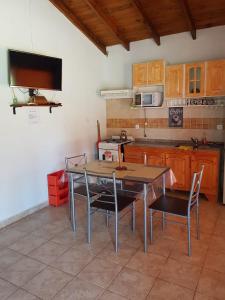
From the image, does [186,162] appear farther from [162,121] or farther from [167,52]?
[167,52]

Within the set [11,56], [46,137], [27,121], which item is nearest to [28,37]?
[11,56]

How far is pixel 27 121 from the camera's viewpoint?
3.47 m

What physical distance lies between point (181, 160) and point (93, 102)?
1.97 meters

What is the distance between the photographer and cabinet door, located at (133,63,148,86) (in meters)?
4.36

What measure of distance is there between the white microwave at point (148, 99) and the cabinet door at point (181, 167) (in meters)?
0.94

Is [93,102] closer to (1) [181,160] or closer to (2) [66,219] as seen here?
(1) [181,160]

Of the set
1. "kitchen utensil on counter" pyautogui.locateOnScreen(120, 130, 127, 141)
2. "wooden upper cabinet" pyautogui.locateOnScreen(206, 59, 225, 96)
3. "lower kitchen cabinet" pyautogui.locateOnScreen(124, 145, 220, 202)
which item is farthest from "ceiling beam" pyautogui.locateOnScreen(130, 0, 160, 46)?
"lower kitchen cabinet" pyautogui.locateOnScreen(124, 145, 220, 202)

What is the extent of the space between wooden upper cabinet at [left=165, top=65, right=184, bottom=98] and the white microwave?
0.20 meters

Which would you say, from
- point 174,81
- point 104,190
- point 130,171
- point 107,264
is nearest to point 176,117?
point 174,81

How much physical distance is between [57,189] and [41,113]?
1138 mm

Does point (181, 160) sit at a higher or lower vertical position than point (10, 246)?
higher

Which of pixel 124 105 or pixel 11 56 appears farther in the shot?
pixel 124 105

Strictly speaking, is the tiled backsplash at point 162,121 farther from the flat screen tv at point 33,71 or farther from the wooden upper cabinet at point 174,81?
the flat screen tv at point 33,71

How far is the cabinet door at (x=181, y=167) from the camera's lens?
13.1 ft
